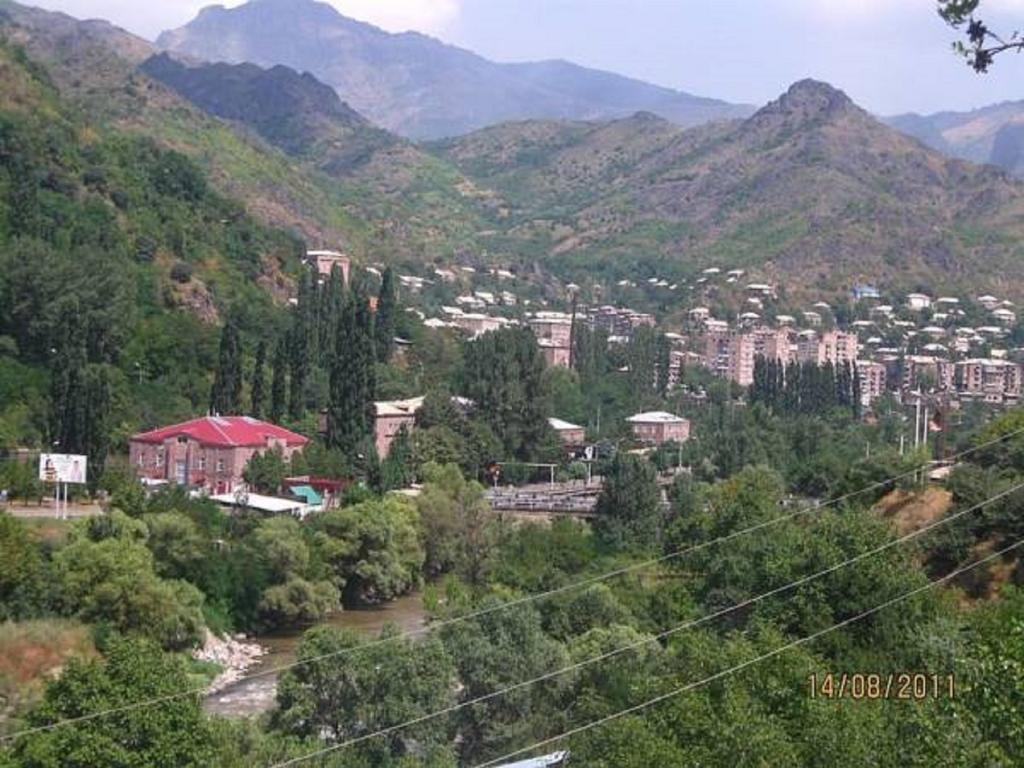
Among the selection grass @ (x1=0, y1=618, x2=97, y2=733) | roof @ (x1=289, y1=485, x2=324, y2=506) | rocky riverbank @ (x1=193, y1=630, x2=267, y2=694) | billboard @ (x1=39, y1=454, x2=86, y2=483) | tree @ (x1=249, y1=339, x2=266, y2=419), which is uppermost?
tree @ (x1=249, y1=339, x2=266, y2=419)

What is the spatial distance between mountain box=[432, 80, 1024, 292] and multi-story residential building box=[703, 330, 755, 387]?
16062 mm

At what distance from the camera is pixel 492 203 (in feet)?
389

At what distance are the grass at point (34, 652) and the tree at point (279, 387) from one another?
15.0 metres

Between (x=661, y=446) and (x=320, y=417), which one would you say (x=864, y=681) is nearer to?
(x=320, y=417)

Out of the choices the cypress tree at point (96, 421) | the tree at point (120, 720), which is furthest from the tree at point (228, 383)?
the tree at point (120, 720)

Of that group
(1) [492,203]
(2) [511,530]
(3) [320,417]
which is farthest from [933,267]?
(2) [511,530]

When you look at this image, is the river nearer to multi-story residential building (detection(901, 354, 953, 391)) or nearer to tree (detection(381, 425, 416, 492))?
tree (detection(381, 425, 416, 492))

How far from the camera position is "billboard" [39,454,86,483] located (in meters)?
25.9

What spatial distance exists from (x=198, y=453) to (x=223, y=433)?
643mm

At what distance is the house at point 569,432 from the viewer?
42828mm

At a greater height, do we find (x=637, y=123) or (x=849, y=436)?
(x=637, y=123)

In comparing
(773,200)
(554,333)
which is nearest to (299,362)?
(554,333)

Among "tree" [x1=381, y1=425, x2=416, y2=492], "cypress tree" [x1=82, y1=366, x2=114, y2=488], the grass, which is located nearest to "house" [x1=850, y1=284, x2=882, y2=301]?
"tree" [x1=381, y1=425, x2=416, y2=492]

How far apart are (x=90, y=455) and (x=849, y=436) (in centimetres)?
2135
